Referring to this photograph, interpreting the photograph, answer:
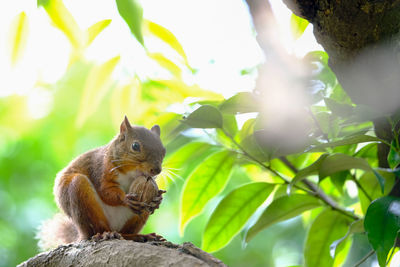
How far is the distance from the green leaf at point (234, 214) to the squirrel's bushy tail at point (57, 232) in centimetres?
52

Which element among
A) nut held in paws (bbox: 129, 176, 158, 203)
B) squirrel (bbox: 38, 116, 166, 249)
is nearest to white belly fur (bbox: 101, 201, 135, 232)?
squirrel (bbox: 38, 116, 166, 249)

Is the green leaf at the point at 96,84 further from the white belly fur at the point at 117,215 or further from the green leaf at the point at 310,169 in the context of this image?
the green leaf at the point at 310,169

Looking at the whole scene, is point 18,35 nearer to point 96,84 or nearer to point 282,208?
point 96,84

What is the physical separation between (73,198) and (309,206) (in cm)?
73

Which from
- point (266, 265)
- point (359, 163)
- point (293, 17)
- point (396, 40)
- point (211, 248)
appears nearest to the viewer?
point (396, 40)

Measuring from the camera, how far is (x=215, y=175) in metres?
1.54

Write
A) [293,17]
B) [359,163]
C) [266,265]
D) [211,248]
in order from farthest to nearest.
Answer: [266,265], [211,248], [293,17], [359,163]

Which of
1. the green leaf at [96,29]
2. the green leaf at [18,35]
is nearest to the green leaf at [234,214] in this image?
the green leaf at [96,29]

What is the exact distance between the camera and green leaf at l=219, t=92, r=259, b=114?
1.30 metres

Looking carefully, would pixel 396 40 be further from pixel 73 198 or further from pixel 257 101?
pixel 73 198

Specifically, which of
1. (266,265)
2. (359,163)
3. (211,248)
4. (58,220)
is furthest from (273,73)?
(266,265)

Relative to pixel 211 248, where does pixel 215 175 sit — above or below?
above

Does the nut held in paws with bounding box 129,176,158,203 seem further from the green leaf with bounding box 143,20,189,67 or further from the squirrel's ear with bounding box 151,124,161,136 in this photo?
the green leaf with bounding box 143,20,189,67

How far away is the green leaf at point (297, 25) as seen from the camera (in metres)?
1.37
